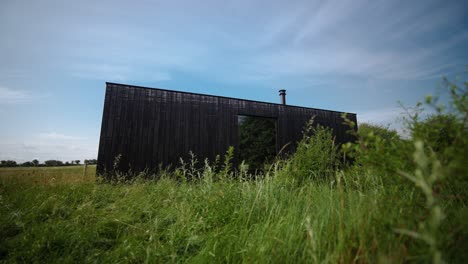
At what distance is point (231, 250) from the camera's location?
1.62 meters

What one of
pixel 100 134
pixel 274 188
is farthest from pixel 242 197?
pixel 100 134

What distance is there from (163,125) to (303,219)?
7050 mm

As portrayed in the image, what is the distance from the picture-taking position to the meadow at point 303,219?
3.07 feet

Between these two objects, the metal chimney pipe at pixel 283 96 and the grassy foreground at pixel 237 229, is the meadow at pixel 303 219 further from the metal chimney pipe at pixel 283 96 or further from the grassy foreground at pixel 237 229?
the metal chimney pipe at pixel 283 96

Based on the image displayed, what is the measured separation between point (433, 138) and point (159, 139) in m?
7.58

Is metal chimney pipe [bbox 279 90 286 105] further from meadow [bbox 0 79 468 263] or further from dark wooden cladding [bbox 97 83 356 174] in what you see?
meadow [bbox 0 79 468 263]

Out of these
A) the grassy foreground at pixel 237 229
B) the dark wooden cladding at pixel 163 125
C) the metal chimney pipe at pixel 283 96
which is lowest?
the grassy foreground at pixel 237 229

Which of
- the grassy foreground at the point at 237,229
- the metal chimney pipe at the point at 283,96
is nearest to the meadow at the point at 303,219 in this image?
the grassy foreground at the point at 237,229

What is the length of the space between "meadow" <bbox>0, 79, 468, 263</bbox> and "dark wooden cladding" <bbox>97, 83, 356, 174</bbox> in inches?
135

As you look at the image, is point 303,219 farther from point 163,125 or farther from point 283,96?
point 283,96

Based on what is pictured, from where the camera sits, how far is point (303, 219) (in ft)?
5.13

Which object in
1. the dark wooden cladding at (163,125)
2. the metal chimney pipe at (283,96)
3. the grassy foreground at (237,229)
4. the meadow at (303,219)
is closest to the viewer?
the meadow at (303,219)

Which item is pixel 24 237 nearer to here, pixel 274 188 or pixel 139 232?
pixel 139 232

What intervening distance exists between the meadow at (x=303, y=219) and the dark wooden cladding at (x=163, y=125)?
3.43 meters
